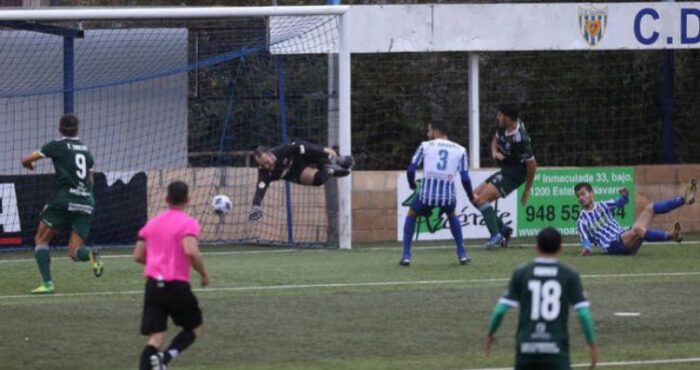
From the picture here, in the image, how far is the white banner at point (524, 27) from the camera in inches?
915

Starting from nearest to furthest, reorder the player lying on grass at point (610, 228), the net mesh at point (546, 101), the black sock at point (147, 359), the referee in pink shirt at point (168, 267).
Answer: the black sock at point (147, 359) → the referee in pink shirt at point (168, 267) → the player lying on grass at point (610, 228) → the net mesh at point (546, 101)

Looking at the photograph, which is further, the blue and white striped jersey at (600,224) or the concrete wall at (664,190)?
the concrete wall at (664,190)

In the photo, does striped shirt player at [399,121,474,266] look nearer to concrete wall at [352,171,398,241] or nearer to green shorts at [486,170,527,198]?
green shorts at [486,170,527,198]

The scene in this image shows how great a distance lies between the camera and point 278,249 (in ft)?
74.4

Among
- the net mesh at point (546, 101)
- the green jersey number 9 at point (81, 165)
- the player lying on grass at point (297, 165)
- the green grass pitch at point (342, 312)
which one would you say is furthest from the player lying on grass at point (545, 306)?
the net mesh at point (546, 101)

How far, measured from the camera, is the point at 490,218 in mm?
21469

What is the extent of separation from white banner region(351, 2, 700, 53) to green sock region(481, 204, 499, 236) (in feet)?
10.9

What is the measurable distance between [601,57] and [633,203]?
13.5 ft

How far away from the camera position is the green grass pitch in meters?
12.3

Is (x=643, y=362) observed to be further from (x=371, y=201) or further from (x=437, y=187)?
(x=371, y=201)

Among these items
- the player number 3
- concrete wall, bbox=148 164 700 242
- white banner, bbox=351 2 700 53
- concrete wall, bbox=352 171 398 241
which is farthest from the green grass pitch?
white banner, bbox=351 2 700 53

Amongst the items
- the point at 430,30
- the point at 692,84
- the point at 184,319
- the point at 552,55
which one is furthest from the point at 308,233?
the point at 184,319

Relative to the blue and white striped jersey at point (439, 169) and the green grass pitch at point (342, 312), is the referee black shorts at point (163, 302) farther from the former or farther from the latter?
the blue and white striped jersey at point (439, 169)

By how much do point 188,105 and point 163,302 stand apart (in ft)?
47.3
